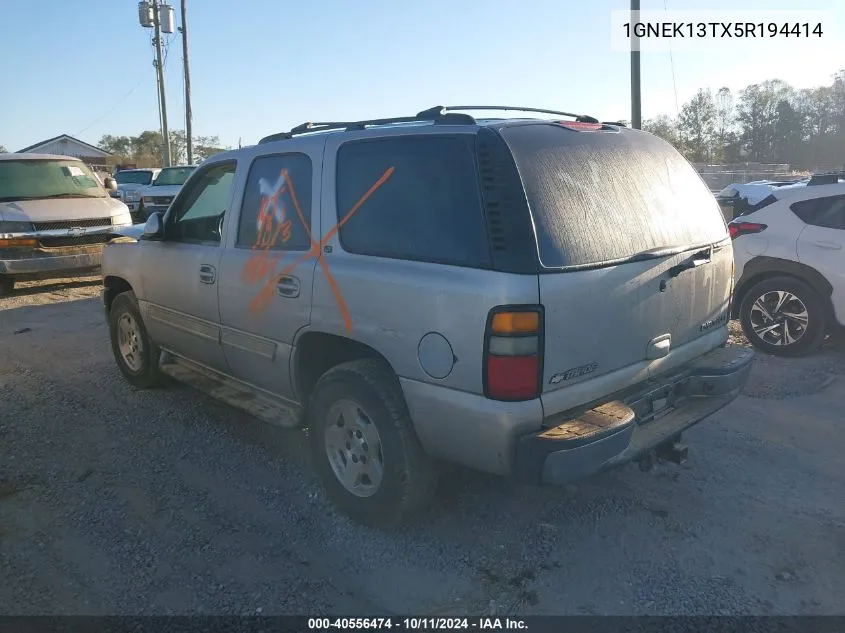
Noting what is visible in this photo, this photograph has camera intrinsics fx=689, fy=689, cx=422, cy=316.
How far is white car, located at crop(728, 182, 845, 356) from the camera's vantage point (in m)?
6.13

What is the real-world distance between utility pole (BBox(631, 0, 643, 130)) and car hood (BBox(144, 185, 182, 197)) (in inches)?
468

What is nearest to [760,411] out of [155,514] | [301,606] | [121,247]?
[301,606]

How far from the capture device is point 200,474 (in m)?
4.14

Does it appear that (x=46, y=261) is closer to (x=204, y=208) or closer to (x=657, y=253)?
(x=204, y=208)

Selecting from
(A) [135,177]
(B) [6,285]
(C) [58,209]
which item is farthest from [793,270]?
(A) [135,177]

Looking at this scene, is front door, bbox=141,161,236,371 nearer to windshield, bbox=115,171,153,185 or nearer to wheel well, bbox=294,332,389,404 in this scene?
wheel well, bbox=294,332,389,404

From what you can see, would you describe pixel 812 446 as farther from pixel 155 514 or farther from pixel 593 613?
pixel 155 514

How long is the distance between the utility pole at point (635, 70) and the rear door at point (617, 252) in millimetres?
10189

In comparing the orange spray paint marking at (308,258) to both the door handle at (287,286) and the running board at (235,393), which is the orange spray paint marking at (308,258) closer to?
the door handle at (287,286)

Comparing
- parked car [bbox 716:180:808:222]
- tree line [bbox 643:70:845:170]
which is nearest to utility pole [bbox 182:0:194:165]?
parked car [bbox 716:180:808:222]

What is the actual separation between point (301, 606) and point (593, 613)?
4.01 feet

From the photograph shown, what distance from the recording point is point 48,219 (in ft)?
32.1

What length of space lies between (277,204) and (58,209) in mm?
7591

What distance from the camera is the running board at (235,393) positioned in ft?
12.9
